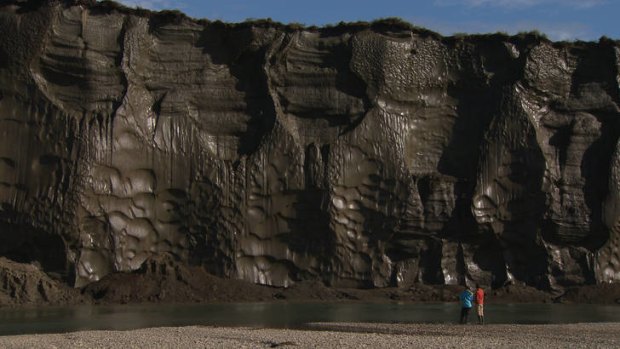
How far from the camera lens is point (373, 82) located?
1548 inches

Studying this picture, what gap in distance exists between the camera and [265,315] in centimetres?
2781

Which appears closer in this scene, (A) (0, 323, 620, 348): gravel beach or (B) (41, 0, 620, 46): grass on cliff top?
(A) (0, 323, 620, 348): gravel beach

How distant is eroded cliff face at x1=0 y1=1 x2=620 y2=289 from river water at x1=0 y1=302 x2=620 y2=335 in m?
4.85

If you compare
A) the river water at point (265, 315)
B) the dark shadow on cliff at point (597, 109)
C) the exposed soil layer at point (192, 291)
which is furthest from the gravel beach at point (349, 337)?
the dark shadow on cliff at point (597, 109)

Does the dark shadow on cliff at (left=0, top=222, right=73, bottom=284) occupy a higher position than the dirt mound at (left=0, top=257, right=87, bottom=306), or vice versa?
the dark shadow on cliff at (left=0, top=222, right=73, bottom=284)

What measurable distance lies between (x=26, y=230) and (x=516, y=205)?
66.0 ft

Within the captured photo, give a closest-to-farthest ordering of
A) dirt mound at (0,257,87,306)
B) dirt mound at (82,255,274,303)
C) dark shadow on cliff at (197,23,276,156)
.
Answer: dirt mound at (0,257,87,306) < dirt mound at (82,255,274,303) < dark shadow on cliff at (197,23,276,156)

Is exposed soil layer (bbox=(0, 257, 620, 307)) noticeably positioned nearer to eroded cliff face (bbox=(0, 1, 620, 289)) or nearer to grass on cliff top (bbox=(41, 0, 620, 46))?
eroded cliff face (bbox=(0, 1, 620, 289))

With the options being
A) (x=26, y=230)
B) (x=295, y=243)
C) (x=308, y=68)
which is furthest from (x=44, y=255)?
(x=308, y=68)

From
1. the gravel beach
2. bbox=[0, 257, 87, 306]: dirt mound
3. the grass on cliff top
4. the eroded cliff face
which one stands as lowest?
bbox=[0, 257, 87, 306]: dirt mound

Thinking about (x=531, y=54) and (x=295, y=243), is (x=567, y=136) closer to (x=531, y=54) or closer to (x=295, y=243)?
(x=531, y=54)

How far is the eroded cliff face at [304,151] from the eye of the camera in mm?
36000

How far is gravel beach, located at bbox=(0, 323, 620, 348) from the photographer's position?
1861 centimetres

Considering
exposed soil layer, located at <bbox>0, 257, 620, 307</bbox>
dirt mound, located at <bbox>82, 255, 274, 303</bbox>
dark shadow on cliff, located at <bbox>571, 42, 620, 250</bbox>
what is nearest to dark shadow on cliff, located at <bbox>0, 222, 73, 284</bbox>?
exposed soil layer, located at <bbox>0, 257, 620, 307</bbox>
